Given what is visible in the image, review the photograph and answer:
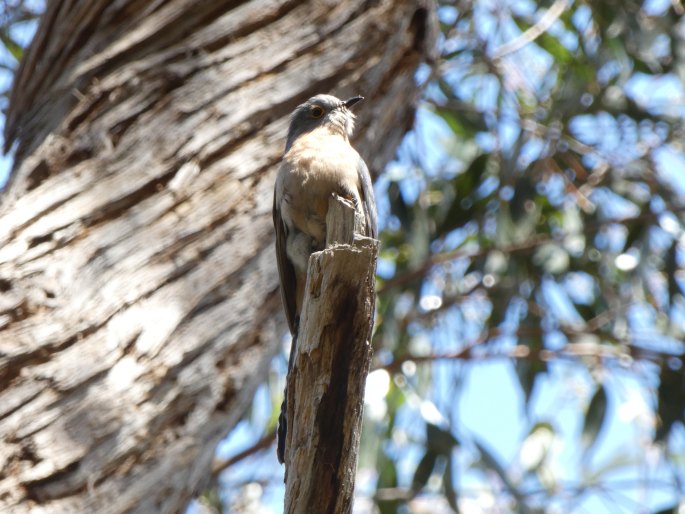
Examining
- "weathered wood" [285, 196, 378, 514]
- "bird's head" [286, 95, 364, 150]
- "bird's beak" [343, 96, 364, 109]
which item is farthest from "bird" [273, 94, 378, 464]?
"weathered wood" [285, 196, 378, 514]

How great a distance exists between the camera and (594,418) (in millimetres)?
6398

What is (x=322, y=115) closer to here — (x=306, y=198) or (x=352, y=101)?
(x=352, y=101)

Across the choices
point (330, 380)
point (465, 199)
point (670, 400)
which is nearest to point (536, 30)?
point (465, 199)

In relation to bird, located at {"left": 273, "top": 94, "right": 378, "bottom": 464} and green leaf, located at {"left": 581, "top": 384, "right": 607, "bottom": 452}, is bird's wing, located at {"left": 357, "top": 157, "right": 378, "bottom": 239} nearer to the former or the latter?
bird, located at {"left": 273, "top": 94, "right": 378, "bottom": 464}

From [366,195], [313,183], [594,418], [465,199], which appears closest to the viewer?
[313,183]

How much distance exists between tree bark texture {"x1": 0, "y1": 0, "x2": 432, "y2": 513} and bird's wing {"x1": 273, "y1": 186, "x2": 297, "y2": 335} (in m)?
0.04

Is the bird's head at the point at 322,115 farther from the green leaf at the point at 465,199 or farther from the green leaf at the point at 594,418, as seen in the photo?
the green leaf at the point at 594,418

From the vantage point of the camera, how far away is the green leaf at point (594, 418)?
6301mm

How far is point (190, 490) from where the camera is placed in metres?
3.10

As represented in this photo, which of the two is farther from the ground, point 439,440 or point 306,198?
point 306,198

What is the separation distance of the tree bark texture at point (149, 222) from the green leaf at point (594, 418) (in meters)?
3.21

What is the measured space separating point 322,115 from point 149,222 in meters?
1.01

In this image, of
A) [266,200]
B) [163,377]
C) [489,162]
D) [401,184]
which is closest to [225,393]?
[163,377]

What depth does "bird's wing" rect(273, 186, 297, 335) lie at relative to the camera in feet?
11.2
